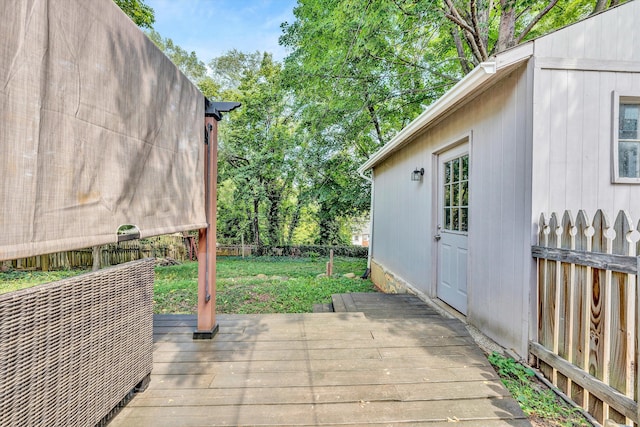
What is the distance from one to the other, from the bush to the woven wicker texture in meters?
11.1

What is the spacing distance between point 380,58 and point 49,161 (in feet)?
21.4

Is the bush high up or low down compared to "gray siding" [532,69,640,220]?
down

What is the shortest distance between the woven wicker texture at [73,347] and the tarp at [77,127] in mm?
265

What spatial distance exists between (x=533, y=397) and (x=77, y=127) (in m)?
2.84

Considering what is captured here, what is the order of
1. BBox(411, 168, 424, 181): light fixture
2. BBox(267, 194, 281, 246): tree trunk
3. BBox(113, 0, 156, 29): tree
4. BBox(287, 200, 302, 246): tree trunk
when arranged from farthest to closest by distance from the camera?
BBox(287, 200, 302, 246): tree trunk → BBox(267, 194, 281, 246): tree trunk → BBox(113, 0, 156, 29): tree → BBox(411, 168, 424, 181): light fixture

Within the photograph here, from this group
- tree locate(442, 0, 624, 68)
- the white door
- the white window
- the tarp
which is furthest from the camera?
tree locate(442, 0, 624, 68)

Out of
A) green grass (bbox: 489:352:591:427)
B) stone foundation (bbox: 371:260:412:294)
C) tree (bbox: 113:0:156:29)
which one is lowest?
stone foundation (bbox: 371:260:412:294)

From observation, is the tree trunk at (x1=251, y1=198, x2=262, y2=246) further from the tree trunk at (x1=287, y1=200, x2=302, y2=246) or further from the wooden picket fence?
the wooden picket fence

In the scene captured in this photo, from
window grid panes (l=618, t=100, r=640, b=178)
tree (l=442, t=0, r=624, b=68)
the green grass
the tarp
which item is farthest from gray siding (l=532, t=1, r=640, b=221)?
the tarp

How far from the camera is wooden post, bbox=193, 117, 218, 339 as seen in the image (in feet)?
7.83

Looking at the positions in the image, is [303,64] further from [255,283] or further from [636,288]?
[636,288]

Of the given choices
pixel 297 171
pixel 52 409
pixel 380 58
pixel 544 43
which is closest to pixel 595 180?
pixel 544 43

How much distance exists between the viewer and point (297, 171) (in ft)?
39.0

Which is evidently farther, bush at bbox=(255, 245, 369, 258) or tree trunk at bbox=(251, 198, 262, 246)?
tree trunk at bbox=(251, 198, 262, 246)
